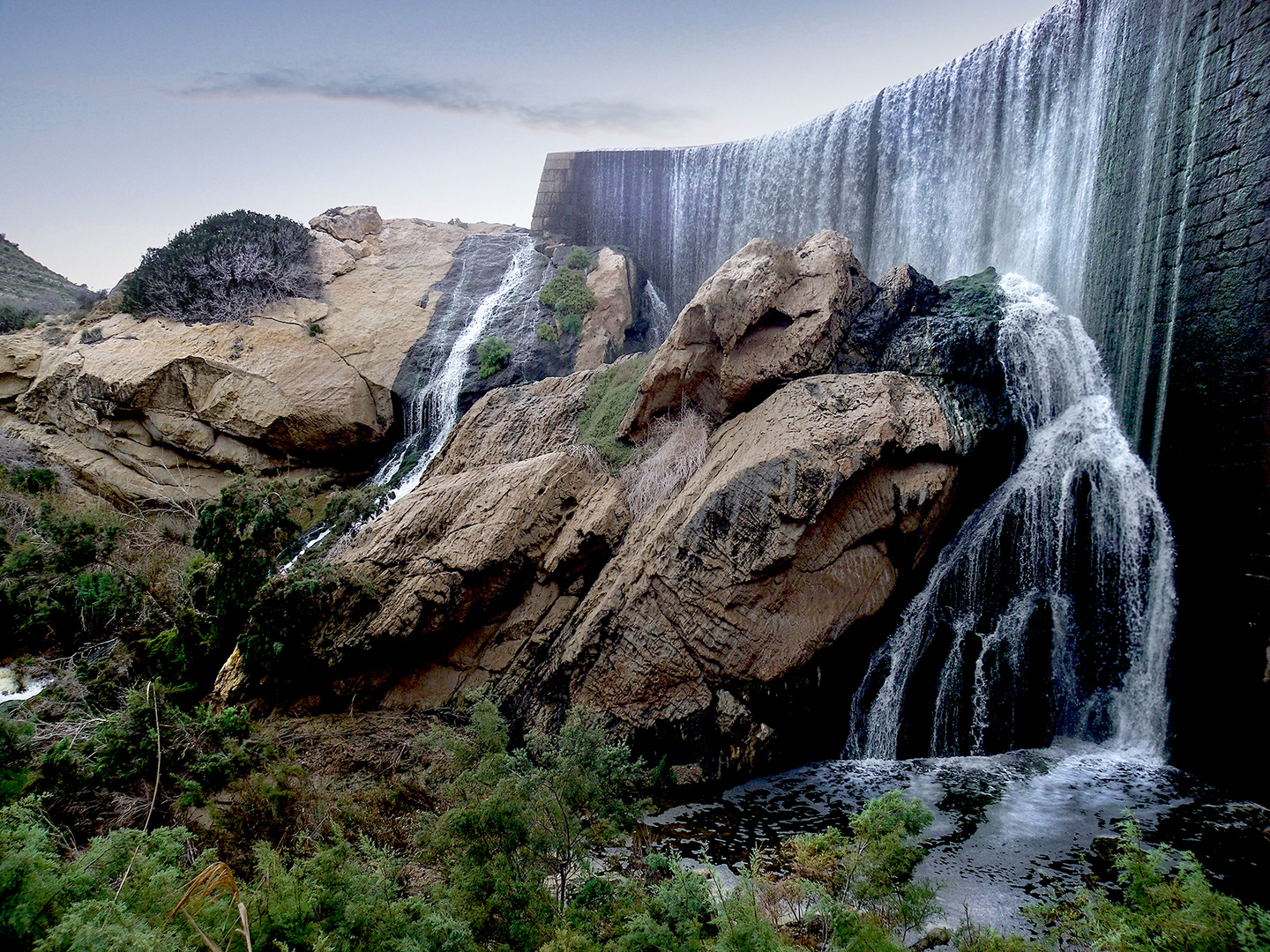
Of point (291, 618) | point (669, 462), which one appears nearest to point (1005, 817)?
point (669, 462)

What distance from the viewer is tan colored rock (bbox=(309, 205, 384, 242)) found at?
→ 20.5 meters

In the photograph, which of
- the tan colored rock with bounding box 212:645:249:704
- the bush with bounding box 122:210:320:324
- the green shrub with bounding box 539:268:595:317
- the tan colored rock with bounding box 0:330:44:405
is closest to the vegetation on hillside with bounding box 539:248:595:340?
the green shrub with bounding box 539:268:595:317

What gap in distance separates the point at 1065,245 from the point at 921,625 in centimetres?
641

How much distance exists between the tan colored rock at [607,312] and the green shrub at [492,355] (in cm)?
149

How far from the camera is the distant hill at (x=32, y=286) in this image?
69.7 ft

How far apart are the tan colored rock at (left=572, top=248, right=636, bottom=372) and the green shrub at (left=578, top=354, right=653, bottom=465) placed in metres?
3.54

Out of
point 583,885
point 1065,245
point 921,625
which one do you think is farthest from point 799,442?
point 1065,245

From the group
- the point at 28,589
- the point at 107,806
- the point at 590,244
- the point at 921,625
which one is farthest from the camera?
the point at 590,244

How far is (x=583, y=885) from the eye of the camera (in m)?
5.44

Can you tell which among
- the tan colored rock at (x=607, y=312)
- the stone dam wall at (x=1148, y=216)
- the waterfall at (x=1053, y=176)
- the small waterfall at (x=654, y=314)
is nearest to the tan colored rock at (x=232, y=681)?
the tan colored rock at (x=607, y=312)

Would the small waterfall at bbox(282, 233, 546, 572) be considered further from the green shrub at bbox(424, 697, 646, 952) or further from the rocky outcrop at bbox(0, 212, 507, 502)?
the green shrub at bbox(424, 697, 646, 952)

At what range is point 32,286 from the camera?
2414cm

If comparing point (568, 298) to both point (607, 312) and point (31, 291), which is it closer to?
point (607, 312)

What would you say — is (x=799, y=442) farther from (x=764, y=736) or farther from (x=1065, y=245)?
(x=1065, y=245)
